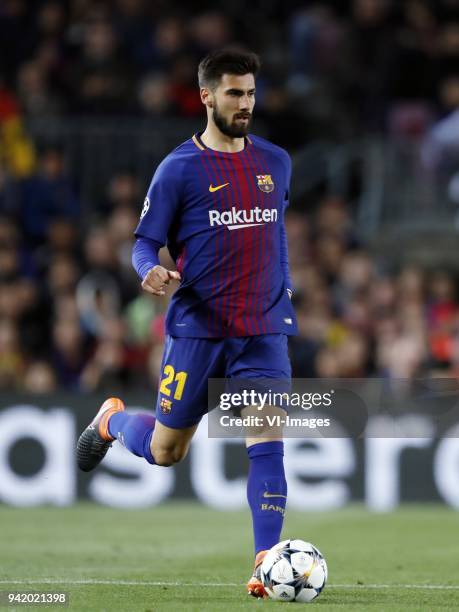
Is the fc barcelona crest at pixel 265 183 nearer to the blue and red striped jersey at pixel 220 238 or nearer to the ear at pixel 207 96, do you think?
the blue and red striped jersey at pixel 220 238

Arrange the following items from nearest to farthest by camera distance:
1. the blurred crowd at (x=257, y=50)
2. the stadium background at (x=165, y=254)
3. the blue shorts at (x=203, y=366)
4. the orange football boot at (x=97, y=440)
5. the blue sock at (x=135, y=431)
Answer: the blue shorts at (x=203, y=366), the blue sock at (x=135, y=431), the orange football boot at (x=97, y=440), the stadium background at (x=165, y=254), the blurred crowd at (x=257, y=50)

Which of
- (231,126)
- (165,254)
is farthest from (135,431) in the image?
(165,254)

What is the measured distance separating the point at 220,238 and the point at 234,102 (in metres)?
0.65

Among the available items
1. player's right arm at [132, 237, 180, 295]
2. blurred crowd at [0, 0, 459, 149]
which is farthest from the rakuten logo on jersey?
blurred crowd at [0, 0, 459, 149]

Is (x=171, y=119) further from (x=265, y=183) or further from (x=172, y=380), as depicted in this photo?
(x=172, y=380)

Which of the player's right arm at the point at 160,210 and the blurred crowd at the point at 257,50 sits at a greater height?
the blurred crowd at the point at 257,50

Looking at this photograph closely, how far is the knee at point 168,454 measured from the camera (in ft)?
25.8

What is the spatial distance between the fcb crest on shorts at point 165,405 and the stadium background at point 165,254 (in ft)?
18.6

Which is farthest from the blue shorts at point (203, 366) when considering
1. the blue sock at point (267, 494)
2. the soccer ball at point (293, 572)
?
the soccer ball at point (293, 572)

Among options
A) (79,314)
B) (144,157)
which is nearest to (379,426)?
(79,314)

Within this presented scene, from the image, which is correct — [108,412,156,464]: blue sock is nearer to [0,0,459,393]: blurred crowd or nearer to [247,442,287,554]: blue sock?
[247,442,287,554]: blue sock

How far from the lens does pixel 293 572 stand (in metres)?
7.08

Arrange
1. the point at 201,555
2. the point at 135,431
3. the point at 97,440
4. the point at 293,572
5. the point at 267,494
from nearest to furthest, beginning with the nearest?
the point at 293,572 < the point at 267,494 < the point at 135,431 < the point at 97,440 < the point at 201,555

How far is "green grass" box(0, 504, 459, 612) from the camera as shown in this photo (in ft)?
24.1
